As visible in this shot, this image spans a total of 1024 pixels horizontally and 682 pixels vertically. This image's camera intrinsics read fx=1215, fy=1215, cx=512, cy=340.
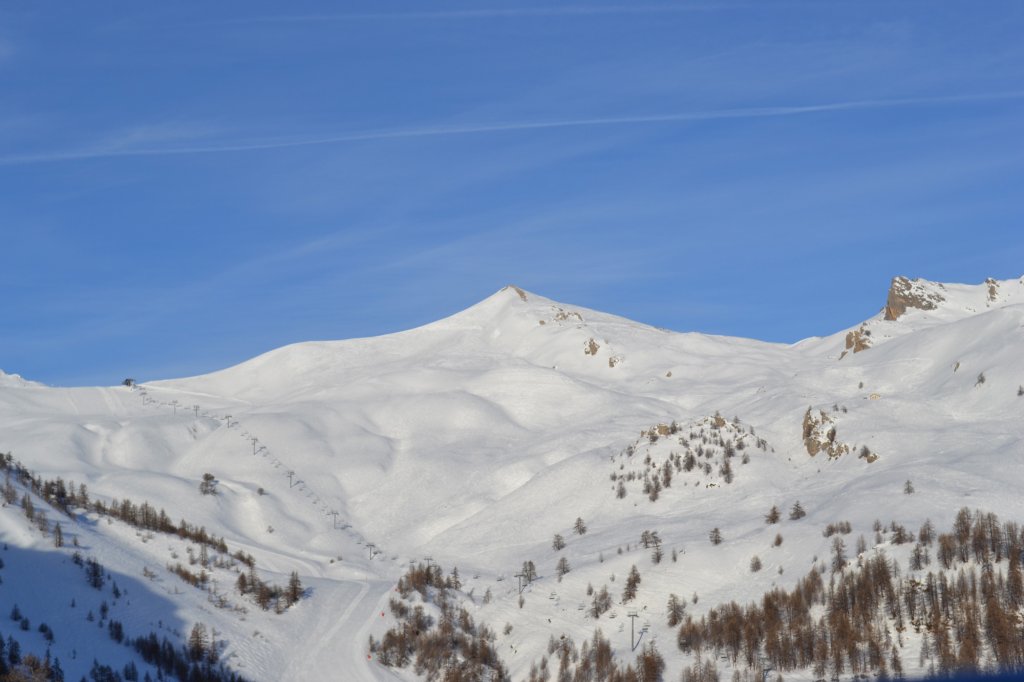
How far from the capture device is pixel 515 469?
291 feet

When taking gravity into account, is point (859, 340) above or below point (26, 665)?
above

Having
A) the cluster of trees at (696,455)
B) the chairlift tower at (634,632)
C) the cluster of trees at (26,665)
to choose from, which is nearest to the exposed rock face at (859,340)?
the cluster of trees at (696,455)

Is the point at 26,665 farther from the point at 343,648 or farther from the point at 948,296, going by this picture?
the point at 948,296

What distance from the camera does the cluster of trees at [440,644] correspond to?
52.9 meters

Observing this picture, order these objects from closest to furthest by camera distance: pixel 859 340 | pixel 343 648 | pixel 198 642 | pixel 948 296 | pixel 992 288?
pixel 198 642
pixel 343 648
pixel 859 340
pixel 948 296
pixel 992 288

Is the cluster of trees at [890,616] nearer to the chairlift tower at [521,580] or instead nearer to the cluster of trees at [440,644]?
the cluster of trees at [440,644]

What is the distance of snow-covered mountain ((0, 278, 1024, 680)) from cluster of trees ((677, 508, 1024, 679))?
42.3 inches

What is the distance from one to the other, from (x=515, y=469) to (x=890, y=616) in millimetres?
44929

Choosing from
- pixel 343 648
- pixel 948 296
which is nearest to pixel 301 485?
pixel 343 648

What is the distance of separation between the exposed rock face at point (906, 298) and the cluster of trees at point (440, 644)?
82.1 metres

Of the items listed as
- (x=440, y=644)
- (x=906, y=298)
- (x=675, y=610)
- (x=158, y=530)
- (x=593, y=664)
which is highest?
(x=906, y=298)

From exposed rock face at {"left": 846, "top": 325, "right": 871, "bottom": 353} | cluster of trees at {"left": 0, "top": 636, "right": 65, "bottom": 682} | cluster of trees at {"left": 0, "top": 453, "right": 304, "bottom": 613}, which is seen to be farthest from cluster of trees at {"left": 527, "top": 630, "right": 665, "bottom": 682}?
exposed rock face at {"left": 846, "top": 325, "right": 871, "bottom": 353}

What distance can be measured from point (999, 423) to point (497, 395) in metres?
53.8

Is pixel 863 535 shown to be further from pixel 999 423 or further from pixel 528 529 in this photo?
pixel 528 529
